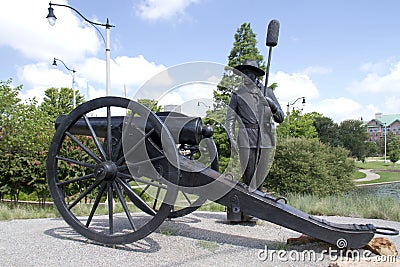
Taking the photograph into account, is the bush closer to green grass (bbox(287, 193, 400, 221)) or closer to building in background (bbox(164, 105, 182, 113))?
green grass (bbox(287, 193, 400, 221))

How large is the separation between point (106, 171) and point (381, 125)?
319 ft

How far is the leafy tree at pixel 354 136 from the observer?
158ft

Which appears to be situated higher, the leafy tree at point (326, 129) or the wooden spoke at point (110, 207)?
the leafy tree at point (326, 129)

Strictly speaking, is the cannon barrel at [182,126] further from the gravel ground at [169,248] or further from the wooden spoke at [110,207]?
the gravel ground at [169,248]

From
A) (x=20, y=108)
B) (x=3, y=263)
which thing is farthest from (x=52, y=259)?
(x=20, y=108)

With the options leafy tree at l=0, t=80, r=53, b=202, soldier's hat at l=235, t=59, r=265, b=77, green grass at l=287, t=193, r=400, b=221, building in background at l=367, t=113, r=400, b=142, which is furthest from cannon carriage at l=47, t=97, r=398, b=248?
building in background at l=367, t=113, r=400, b=142

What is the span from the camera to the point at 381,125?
9050 cm

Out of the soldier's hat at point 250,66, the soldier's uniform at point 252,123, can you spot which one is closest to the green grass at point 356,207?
the soldier's uniform at point 252,123

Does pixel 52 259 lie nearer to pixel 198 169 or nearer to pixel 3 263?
pixel 3 263

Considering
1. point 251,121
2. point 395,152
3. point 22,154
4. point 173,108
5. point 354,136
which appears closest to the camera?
point 173,108

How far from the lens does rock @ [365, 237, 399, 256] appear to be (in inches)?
149

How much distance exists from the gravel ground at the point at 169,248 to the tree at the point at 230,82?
1.47m

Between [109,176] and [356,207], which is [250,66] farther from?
[356,207]
